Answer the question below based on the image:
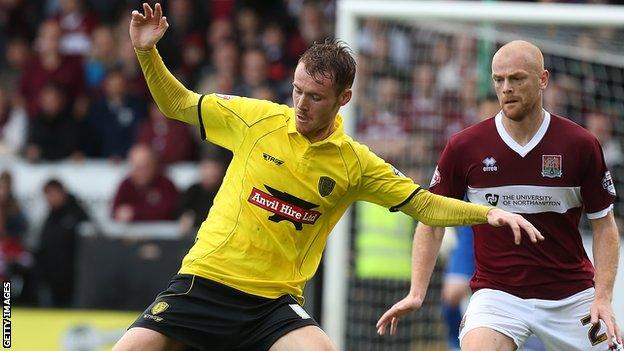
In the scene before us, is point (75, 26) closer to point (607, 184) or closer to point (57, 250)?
point (57, 250)

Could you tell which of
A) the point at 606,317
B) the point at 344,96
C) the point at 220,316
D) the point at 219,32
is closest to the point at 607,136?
the point at 606,317

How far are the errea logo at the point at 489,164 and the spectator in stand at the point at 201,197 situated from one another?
6.40 meters

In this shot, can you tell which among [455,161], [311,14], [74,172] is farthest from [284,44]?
[455,161]

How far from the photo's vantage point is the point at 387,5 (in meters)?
10.2

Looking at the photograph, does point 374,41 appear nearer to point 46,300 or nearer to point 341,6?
point 341,6

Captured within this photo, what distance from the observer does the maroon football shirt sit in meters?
6.43

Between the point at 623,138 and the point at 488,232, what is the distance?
17.3ft

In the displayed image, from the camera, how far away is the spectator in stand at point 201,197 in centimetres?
1263

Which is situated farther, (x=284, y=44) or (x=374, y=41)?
(x=284, y=44)

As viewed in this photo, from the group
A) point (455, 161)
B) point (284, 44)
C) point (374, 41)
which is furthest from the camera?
point (284, 44)

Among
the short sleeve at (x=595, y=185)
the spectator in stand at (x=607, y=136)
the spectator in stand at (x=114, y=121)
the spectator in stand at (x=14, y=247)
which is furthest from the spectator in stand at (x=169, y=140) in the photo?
the short sleeve at (x=595, y=185)

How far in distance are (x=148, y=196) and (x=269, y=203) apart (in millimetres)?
7149

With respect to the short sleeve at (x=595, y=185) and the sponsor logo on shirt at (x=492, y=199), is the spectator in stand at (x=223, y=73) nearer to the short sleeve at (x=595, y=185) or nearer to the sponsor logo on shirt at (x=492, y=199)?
the sponsor logo on shirt at (x=492, y=199)

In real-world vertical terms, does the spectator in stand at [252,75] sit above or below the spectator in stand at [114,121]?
above
